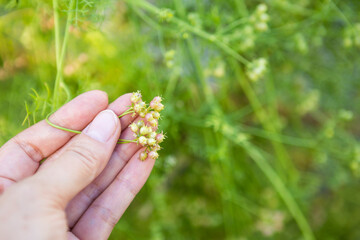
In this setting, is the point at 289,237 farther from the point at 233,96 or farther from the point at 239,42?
the point at 239,42

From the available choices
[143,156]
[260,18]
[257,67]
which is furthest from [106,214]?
[260,18]

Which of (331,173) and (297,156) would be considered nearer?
(331,173)

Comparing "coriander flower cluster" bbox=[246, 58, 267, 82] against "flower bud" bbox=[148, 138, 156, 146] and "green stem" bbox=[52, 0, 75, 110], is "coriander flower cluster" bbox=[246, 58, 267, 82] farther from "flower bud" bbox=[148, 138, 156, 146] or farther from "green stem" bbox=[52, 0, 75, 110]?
"green stem" bbox=[52, 0, 75, 110]

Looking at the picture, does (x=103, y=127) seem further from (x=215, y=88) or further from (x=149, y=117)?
(x=215, y=88)

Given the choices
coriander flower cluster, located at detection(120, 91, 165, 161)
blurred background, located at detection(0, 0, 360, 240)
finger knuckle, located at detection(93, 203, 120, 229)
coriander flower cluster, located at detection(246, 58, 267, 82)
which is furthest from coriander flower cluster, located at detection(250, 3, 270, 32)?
finger knuckle, located at detection(93, 203, 120, 229)

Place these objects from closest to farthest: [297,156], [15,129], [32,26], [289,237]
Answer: [15,129] < [32,26] < [289,237] < [297,156]

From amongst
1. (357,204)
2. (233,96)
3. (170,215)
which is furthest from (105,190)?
(357,204)

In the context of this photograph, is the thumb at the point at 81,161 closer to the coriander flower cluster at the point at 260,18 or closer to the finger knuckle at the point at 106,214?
the finger knuckle at the point at 106,214

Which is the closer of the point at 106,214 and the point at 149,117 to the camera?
the point at 149,117
